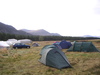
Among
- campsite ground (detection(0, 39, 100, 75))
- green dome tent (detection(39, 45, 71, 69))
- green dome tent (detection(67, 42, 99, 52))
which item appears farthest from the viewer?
green dome tent (detection(67, 42, 99, 52))

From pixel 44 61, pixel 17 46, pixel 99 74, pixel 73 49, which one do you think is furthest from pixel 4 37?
pixel 99 74

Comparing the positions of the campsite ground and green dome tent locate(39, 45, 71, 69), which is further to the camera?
→ green dome tent locate(39, 45, 71, 69)

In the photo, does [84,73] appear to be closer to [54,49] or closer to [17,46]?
[54,49]

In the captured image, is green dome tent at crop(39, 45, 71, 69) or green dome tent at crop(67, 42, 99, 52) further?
green dome tent at crop(67, 42, 99, 52)

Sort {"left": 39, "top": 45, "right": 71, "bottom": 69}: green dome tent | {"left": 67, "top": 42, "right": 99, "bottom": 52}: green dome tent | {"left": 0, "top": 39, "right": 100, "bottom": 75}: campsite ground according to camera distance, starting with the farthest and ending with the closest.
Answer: {"left": 67, "top": 42, "right": 99, "bottom": 52}: green dome tent < {"left": 39, "top": 45, "right": 71, "bottom": 69}: green dome tent < {"left": 0, "top": 39, "right": 100, "bottom": 75}: campsite ground

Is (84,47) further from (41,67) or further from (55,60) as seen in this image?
(41,67)

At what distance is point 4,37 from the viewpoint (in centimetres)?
6425

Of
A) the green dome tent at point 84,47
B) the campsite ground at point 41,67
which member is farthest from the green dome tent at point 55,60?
the green dome tent at point 84,47

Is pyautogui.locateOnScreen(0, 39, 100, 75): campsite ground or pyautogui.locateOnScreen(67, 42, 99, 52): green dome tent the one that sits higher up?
pyautogui.locateOnScreen(67, 42, 99, 52): green dome tent

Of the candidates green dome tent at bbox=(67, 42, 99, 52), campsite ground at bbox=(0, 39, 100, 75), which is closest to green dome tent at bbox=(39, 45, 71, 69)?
campsite ground at bbox=(0, 39, 100, 75)

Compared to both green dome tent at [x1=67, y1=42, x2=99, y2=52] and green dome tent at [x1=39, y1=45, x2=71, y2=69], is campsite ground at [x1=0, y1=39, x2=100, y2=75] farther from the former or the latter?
green dome tent at [x1=67, y1=42, x2=99, y2=52]

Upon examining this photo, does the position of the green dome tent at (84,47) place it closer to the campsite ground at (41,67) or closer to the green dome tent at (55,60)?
the campsite ground at (41,67)

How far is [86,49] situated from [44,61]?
9.72 m

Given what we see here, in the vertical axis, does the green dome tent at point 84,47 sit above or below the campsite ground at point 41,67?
above
